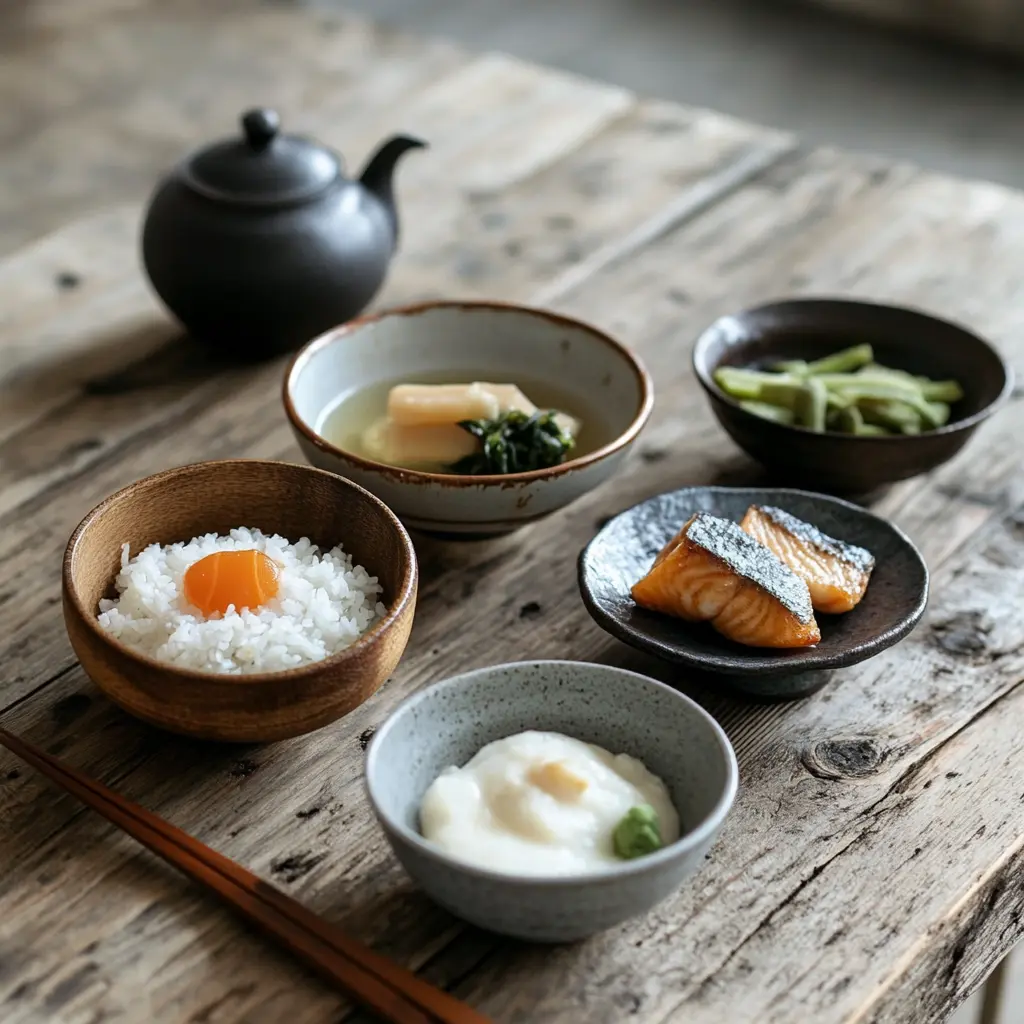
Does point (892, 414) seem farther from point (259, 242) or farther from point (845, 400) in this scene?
point (259, 242)

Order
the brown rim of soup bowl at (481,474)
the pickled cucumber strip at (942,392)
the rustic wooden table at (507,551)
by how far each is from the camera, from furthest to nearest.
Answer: the pickled cucumber strip at (942,392)
the brown rim of soup bowl at (481,474)
the rustic wooden table at (507,551)

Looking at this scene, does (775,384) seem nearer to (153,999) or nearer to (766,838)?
(766,838)

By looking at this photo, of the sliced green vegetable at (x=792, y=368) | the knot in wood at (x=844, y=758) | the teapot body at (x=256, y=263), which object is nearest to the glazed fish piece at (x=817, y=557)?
the knot in wood at (x=844, y=758)

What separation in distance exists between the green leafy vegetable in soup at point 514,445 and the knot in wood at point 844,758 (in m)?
0.48

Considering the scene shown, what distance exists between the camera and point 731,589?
1472 millimetres

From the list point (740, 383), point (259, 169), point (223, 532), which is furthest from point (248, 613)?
point (259, 169)

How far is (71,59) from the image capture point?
3.19m

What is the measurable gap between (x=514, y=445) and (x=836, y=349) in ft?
2.08

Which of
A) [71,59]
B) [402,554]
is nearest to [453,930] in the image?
[402,554]

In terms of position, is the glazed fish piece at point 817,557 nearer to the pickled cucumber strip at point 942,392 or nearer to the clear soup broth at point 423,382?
the clear soup broth at point 423,382

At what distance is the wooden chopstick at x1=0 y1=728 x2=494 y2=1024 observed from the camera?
1.15m

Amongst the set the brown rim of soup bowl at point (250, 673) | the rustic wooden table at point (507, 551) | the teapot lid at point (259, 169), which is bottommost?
the rustic wooden table at point (507, 551)

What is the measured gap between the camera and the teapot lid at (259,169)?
207 cm

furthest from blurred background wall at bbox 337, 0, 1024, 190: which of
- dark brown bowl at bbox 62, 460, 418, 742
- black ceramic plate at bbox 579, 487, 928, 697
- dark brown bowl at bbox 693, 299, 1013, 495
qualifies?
dark brown bowl at bbox 62, 460, 418, 742
